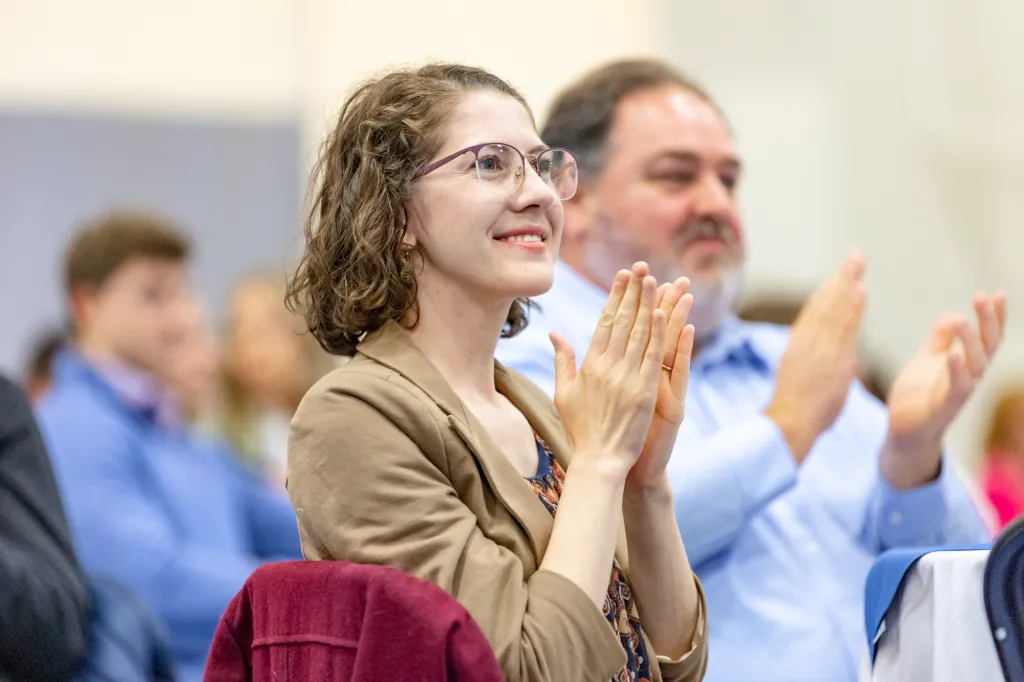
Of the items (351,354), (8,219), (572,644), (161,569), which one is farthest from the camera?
(8,219)

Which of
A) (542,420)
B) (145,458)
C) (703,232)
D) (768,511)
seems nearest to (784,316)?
(703,232)

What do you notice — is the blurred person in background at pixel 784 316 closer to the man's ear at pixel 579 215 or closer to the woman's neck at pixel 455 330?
the man's ear at pixel 579 215

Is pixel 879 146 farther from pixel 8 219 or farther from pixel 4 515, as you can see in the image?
pixel 4 515

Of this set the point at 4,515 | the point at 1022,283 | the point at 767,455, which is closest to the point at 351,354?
the point at 4,515

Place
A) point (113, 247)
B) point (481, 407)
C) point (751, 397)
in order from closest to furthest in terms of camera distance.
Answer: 1. point (481, 407)
2. point (751, 397)
3. point (113, 247)

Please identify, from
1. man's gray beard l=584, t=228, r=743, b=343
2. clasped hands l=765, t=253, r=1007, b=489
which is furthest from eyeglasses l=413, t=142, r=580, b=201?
man's gray beard l=584, t=228, r=743, b=343

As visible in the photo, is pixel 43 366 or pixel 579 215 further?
pixel 43 366

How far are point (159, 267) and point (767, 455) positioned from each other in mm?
1990

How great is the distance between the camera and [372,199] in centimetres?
130

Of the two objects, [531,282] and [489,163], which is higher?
[489,163]

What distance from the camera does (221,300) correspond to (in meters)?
5.29

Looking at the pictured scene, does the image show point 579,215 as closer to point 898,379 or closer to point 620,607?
point 898,379

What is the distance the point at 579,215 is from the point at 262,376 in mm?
2304

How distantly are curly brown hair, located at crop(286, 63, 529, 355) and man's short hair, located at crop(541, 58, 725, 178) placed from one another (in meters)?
0.85
